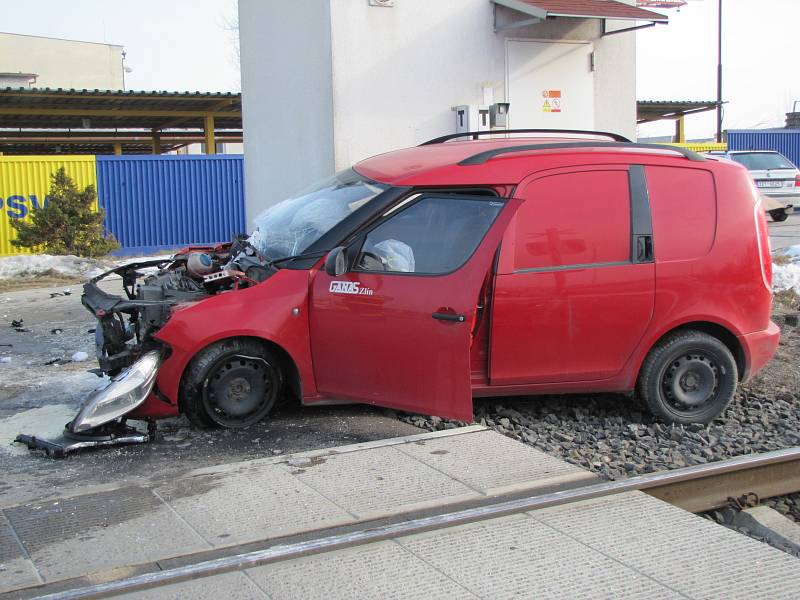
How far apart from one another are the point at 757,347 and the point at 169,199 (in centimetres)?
1841

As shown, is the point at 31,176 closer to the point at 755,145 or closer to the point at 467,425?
the point at 467,425

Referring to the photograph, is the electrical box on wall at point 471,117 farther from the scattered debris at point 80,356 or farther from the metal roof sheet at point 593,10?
the scattered debris at point 80,356

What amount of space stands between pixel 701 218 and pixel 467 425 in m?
2.08

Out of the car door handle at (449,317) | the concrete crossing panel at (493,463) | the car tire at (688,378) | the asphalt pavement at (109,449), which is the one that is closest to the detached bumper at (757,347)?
the car tire at (688,378)

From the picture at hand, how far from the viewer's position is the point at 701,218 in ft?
18.9

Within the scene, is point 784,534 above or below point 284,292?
below

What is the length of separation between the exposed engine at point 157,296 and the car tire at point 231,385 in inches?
14.0

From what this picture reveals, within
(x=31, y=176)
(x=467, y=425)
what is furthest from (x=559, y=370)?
(x=31, y=176)

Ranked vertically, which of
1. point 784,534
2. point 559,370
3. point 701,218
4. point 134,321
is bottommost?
point 784,534

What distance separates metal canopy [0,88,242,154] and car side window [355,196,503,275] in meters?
19.2

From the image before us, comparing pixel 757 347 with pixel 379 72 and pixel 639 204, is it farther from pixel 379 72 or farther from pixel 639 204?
pixel 379 72

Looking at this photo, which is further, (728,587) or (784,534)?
(784,534)

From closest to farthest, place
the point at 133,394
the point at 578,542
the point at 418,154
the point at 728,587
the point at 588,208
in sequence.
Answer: the point at 728,587
the point at 578,542
the point at 133,394
the point at 588,208
the point at 418,154

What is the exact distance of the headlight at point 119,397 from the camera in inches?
201
